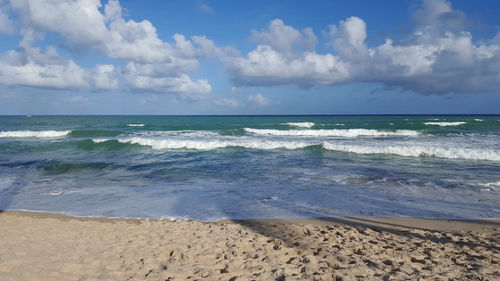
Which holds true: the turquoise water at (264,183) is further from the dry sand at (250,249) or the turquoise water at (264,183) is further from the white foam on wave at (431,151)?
the dry sand at (250,249)

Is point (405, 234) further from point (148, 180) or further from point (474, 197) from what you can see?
point (148, 180)

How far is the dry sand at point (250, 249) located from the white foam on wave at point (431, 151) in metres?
10.0

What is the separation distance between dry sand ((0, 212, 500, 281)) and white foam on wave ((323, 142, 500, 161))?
1005 centimetres

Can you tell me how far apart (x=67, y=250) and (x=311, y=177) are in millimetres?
7861

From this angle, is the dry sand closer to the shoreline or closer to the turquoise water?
the shoreline

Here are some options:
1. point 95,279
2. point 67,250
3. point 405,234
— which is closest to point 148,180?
point 67,250

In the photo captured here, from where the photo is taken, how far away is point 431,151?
15.6 meters

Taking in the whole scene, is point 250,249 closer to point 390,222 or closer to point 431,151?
point 390,222

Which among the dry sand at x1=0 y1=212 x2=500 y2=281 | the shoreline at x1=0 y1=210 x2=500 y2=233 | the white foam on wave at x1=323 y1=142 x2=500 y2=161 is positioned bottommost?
the shoreline at x1=0 y1=210 x2=500 y2=233

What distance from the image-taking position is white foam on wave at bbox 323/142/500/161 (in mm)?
14109

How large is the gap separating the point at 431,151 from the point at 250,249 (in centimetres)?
1444

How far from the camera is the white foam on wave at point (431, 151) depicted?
14.1 metres

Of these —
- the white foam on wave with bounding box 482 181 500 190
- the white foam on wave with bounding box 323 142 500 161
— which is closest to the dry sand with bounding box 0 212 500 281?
the white foam on wave with bounding box 482 181 500 190

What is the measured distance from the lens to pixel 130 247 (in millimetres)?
4855
